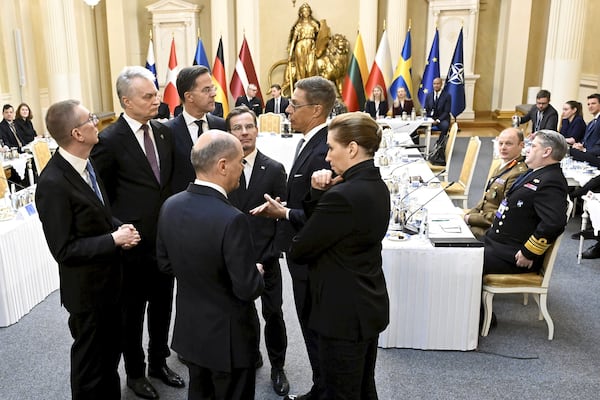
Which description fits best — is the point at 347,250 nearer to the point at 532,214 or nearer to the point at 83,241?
the point at 83,241

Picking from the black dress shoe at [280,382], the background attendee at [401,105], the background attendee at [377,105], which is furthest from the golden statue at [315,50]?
the black dress shoe at [280,382]

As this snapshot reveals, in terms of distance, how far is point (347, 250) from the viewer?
6.54 ft

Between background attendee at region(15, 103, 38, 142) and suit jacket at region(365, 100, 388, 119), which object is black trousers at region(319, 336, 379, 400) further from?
suit jacket at region(365, 100, 388, 119)

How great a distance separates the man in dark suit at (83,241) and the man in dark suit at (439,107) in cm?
849

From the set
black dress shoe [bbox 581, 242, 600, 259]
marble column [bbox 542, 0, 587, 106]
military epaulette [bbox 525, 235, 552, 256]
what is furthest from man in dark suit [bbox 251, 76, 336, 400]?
marble column [bbox 542, 0, 587, 106]

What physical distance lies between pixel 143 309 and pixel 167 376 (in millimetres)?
432

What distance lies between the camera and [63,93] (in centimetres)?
1100

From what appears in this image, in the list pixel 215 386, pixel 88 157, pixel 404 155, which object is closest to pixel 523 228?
pixel 215 386

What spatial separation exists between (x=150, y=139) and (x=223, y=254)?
112 cm

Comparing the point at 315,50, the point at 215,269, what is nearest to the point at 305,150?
the point at 215,269

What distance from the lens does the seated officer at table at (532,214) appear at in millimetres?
3240

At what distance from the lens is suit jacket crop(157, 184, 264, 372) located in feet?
6.08

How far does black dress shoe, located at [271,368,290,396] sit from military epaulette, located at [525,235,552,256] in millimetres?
1738

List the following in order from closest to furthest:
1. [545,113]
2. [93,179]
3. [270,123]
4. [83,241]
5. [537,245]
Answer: [83,241], [93,179], [537,245], [545,113], [270,123]
